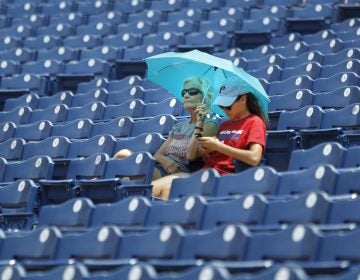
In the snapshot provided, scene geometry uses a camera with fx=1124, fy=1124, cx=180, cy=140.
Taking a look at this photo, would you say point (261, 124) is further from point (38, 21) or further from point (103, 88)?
point (38, 21)

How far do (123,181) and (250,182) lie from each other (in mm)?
1218

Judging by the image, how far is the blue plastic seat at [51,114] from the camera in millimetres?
8352

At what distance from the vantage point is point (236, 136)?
6125mm

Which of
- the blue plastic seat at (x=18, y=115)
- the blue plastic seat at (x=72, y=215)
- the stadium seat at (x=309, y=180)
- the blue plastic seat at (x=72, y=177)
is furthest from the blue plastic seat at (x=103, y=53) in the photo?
the stadium seat at (x=309, y=180)

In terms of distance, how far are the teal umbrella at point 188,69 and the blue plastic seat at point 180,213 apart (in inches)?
53.8

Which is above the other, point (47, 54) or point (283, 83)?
point (283, 83)

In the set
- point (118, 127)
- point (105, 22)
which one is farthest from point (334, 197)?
point (105, 22)

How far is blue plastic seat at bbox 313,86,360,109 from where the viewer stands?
7.09 metres

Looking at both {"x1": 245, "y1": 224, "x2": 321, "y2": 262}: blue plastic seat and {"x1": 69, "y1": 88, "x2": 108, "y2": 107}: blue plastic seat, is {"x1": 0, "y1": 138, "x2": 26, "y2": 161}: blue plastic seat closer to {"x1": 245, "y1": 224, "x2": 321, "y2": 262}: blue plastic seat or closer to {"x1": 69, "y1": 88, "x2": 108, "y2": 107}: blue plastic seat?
{"x1": 69, "y1": 88, "x2": 108, "y2": 107}: blue plastic seat

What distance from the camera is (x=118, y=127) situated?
7582 mm

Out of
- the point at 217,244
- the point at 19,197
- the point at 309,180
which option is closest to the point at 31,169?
the point at 19,197

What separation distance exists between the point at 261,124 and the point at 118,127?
169cm

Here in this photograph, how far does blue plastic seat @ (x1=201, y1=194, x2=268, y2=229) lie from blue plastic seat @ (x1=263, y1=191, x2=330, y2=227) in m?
0.04

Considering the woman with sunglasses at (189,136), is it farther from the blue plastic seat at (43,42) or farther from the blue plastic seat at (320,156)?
the blue plastic seat at (43,42)
